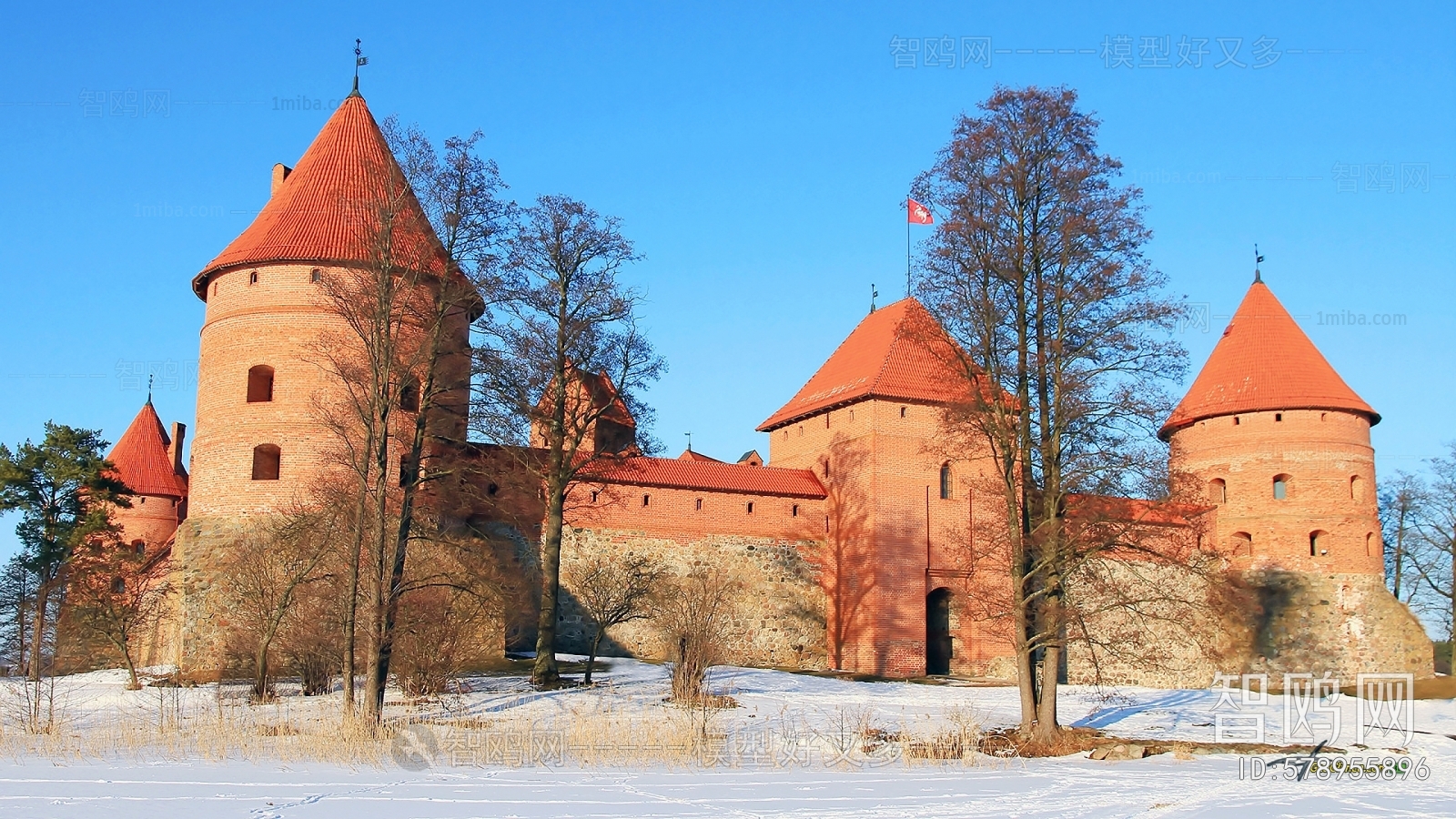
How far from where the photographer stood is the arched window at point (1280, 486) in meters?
28.1

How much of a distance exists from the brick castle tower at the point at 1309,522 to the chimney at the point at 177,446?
23753 mm

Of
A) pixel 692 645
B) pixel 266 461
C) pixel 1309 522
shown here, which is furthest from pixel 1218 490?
pixel 266 461

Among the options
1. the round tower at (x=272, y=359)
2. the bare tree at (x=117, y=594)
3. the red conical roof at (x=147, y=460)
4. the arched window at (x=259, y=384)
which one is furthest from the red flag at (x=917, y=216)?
the red conical roof at (x=147, y=460)

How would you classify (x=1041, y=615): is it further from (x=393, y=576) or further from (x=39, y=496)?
(x=39, y=496)

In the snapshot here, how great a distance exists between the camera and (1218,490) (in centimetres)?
2923

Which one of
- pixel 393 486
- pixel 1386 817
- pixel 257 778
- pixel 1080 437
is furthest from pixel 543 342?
pixel 1386 817

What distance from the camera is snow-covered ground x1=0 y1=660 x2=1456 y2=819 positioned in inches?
339

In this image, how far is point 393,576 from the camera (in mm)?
14234

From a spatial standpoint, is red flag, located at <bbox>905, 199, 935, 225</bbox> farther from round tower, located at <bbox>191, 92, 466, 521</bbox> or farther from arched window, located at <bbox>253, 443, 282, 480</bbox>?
arched window, located at <bbox>253, 443, 282, 480</bbox>

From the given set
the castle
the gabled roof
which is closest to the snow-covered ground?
the castle

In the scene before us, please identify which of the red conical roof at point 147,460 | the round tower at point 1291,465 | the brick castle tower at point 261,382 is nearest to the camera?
the brick castle tower at point 261,382

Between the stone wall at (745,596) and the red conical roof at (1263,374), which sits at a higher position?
the red conical roof at (1263,374)

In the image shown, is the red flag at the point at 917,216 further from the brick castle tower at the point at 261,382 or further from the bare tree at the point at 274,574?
the bare tree at the point at 274,574

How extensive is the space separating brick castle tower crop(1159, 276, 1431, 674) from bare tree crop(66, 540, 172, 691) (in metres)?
20.8
